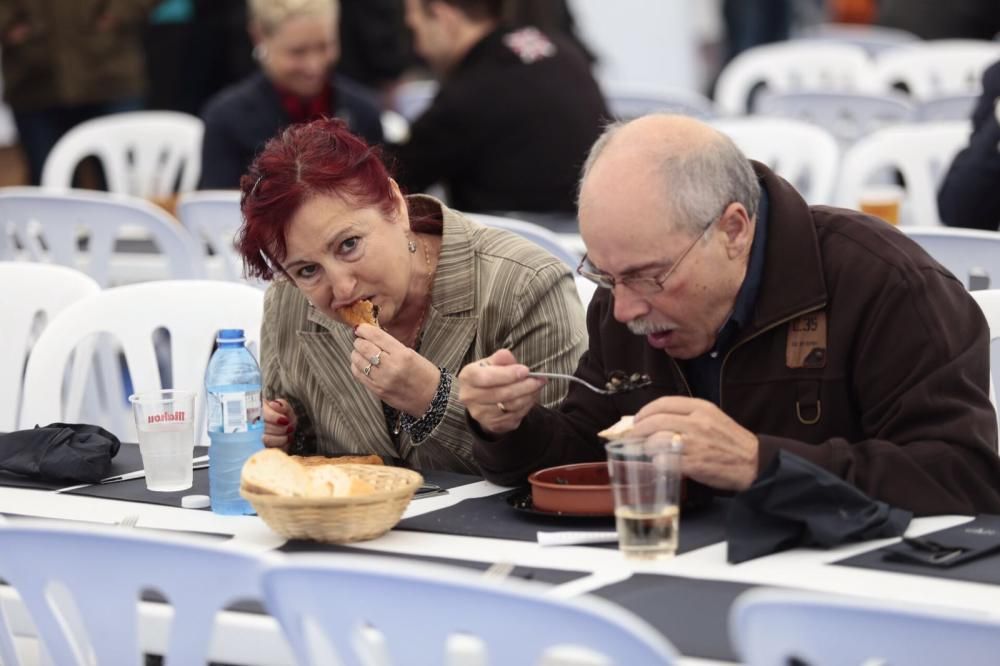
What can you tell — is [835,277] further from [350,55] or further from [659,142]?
[350,55]

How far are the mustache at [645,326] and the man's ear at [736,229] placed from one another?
0.53ft

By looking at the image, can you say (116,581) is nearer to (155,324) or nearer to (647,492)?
(647,492)

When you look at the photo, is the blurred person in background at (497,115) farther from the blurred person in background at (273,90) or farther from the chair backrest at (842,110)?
the chair backrest at (842,110)

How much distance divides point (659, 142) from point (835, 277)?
356mm

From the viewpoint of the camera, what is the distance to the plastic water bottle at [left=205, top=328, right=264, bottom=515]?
105 inches

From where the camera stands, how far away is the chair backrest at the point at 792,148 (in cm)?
541

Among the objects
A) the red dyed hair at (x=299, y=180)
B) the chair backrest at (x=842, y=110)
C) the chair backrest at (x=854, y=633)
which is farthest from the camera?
the chair backrest at (x=842, y=110)

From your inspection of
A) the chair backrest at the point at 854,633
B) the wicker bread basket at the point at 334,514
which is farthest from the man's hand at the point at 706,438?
the chair backrest at the point at 854,633

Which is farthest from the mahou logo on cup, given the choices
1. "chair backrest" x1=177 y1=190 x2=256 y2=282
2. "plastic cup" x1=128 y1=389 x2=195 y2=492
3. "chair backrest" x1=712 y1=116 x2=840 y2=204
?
"chair backrest" x1=712 y1=116 x2=840 y2=204

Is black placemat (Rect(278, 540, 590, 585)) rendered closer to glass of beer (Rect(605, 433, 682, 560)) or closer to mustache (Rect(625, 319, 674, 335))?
glass of beer (Rect(605, 433, 682, 560))

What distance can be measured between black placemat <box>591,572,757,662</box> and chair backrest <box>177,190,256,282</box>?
3010 millimetres

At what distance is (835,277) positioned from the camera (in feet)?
8.74

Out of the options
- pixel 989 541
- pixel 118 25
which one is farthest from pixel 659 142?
pixel 118 25

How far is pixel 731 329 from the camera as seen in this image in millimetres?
2729
